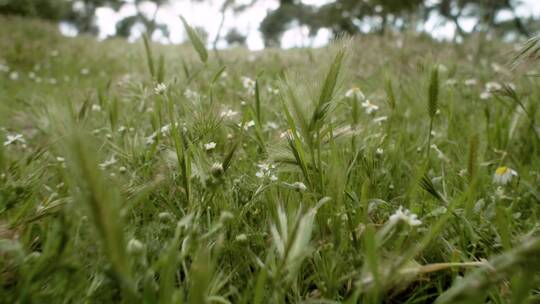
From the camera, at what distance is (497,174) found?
1363 millimetres

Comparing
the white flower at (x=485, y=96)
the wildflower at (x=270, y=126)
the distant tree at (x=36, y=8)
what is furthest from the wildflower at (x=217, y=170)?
the distant tree at (x=36, y=8)

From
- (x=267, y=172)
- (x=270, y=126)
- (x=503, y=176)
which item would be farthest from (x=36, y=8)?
(x=503, y=176)

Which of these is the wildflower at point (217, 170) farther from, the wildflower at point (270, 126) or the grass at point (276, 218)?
the wildflower at point (270, 126)

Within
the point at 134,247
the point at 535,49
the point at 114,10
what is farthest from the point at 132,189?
the point at 114,10

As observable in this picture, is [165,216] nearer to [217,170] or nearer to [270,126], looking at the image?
[217,170]

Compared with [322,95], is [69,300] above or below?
below

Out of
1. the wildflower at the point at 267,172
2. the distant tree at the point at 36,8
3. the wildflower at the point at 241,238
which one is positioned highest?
the distant tree at the point at 36,8

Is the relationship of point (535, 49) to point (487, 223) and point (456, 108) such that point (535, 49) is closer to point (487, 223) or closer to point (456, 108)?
point (487, 223)

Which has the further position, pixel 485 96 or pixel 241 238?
pixel 485 96

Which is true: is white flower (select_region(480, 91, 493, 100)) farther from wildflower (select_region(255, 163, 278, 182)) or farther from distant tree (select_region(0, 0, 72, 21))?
distant tree (select_region(0, 0, 72, 21))

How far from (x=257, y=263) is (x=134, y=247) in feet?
0.93

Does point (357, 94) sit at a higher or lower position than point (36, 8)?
lower

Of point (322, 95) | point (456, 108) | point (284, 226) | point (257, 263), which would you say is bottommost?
point (456, 108)

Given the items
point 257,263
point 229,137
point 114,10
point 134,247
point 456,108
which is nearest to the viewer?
point 134,247
